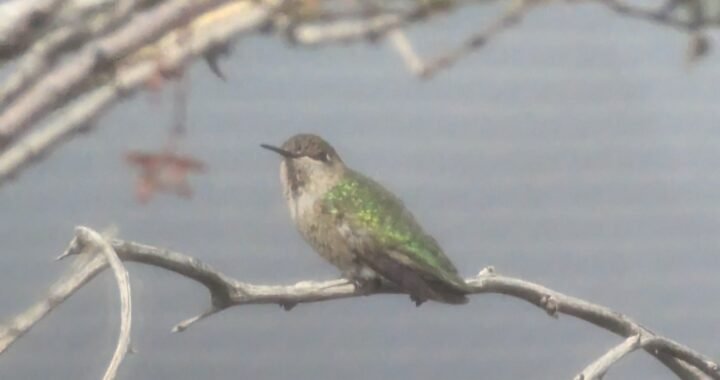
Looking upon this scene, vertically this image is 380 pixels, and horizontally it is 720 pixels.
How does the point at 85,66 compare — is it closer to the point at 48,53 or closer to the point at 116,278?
the point at 48,53

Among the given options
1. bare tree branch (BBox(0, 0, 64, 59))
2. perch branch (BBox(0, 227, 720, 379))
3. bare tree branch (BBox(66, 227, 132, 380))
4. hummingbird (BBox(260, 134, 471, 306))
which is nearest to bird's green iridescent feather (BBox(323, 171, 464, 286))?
hummingbird (BBox(260, 134, 471, 306))

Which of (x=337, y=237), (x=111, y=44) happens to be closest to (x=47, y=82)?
(x=111, y=44)

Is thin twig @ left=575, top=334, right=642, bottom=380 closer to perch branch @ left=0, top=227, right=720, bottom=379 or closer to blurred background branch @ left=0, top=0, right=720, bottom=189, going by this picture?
perch branch @ left=0, top=227, right=720, bottom=379

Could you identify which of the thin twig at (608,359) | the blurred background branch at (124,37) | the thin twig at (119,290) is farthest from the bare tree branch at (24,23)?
the thin twig at (608,359)

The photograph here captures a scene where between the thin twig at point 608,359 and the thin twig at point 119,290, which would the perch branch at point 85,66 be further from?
the thin twig at point 608,359

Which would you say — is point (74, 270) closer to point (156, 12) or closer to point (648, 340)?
point (156, 12)
